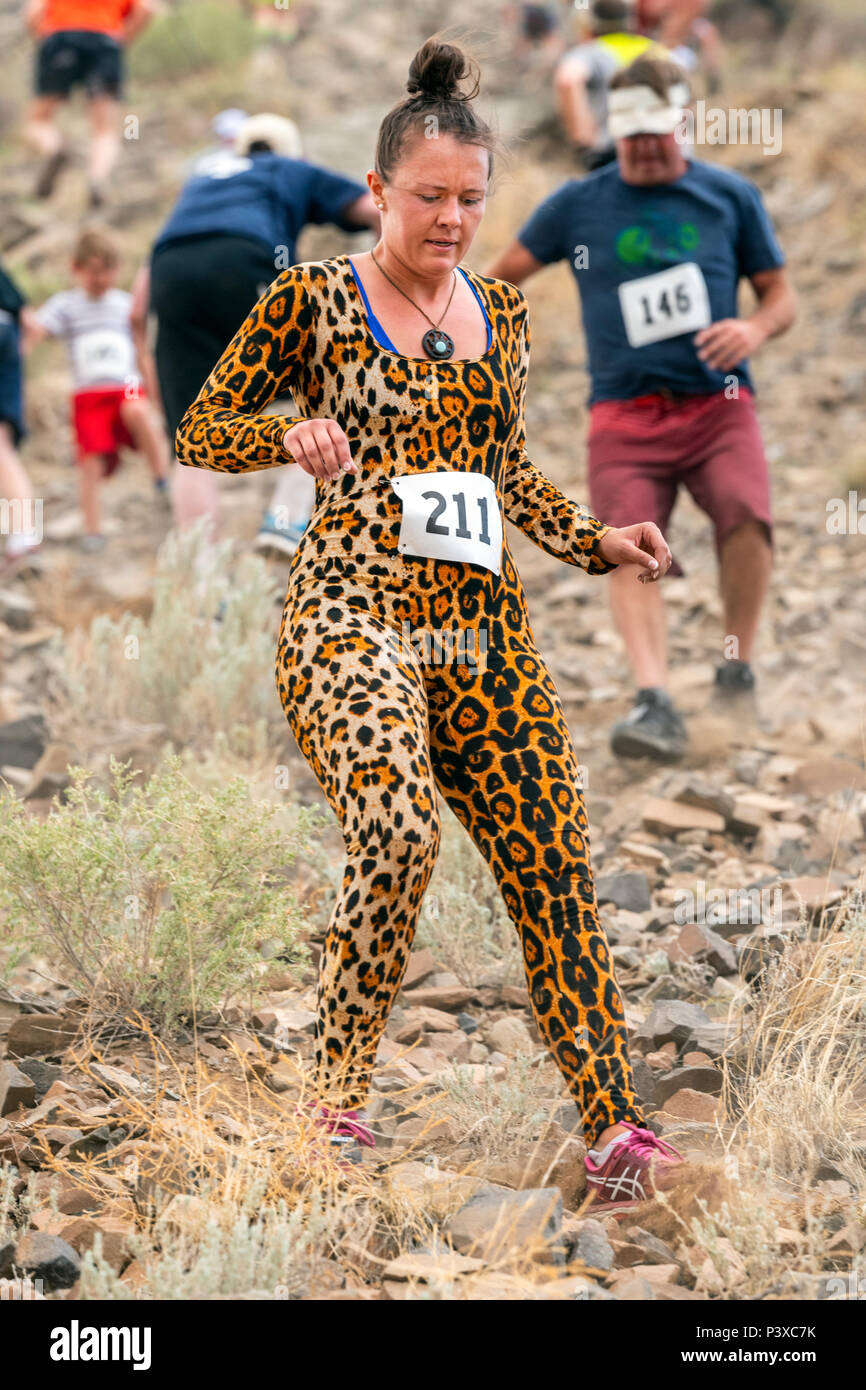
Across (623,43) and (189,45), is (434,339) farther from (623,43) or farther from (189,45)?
(189,45)

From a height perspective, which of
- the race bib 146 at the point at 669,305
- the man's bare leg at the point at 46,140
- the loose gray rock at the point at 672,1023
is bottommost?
the loose gray rock at the point at 672,1023

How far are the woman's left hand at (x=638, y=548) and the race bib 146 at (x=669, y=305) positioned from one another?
2651mm

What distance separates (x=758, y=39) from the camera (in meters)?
14.5

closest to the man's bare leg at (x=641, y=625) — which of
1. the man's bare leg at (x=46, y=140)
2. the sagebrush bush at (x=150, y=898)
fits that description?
the sagebrush bush at (x=150, y=898)

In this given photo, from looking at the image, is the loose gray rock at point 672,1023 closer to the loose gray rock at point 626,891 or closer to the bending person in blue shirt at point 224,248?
the loose gray rock at point 626,891

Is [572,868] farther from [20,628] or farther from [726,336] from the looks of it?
[20,628]

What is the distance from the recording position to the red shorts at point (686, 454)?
553 centimetres

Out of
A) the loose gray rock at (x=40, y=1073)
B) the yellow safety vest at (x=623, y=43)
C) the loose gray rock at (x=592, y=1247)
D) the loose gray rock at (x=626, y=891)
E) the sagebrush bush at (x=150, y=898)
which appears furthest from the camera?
the yellow safety vest at (x=623, y=43)

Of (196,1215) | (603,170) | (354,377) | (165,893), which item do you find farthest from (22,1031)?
(603,170)

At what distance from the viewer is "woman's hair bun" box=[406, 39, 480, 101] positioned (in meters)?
2.90

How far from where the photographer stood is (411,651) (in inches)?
111

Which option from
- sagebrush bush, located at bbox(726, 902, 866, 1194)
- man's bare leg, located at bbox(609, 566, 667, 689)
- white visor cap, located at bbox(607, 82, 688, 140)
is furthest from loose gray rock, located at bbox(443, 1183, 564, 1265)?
white visor cap, located at bbox(607, 82, 688, 140)

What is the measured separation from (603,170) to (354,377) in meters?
3.13

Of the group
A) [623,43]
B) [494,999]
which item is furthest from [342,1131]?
[623,43]
